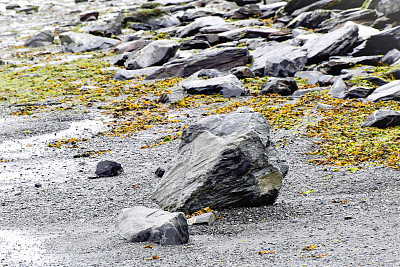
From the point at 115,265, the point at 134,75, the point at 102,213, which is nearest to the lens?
the point at 115,265

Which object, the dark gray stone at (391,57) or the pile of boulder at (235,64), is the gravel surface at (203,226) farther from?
the dark gray stone at (391,57)

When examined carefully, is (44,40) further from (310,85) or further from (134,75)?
(310,85)

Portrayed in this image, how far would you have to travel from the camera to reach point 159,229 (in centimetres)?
593

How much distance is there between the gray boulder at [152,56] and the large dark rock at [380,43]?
8.10 meters

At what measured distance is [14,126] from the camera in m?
14.0

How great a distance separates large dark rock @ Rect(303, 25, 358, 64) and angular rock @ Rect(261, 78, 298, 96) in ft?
11.5

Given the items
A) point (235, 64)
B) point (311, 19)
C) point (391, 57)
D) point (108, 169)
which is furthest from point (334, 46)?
point (108, 169)

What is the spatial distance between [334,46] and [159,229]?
1539 centimetres

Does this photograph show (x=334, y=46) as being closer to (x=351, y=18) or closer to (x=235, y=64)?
(x=235, y=64)

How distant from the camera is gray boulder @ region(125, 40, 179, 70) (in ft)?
70.6

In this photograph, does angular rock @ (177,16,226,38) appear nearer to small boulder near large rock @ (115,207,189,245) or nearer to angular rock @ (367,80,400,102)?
angular rock @ (367,80,400,102)

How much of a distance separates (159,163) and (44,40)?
23626 mm

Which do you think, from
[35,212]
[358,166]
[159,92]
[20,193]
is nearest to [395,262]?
[358,166]

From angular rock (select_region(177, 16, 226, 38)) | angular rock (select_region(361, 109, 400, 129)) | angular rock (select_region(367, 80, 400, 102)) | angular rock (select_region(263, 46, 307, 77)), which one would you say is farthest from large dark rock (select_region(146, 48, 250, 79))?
angular rock (select_region(361, 109, 400, 129))
